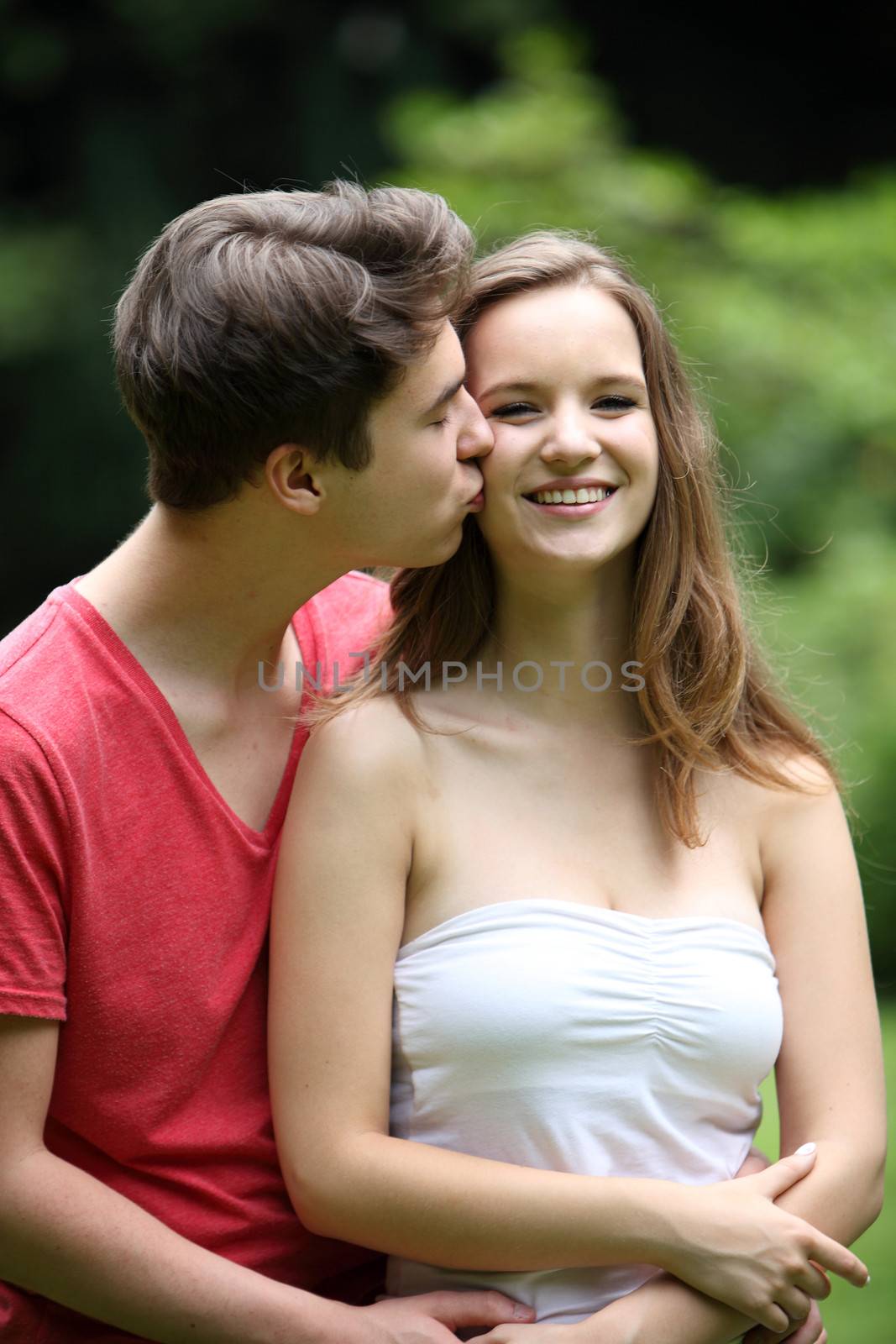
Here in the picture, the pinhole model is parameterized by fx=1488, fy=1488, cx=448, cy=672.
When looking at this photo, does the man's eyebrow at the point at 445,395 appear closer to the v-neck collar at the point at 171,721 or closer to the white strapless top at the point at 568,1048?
the v-neck collar at the point at 171,721

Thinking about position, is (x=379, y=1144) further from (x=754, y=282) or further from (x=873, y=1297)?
(x=754, y=282)

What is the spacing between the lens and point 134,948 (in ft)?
6.73

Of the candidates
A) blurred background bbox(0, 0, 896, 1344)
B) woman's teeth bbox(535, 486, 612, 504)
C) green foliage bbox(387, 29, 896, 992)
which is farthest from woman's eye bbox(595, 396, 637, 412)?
blurred background bbox(0, 0, 896, 1344)

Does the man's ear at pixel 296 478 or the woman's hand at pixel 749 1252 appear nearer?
the woman's hand at pixel 749 1252

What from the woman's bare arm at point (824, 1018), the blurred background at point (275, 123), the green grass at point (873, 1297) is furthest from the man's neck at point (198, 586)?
the blurred background at point (275, 123)

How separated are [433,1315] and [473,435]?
1243mm

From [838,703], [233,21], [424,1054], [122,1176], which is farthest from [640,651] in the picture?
[233,21]

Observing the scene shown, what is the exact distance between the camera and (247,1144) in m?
2.13

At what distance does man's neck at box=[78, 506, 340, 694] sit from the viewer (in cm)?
213

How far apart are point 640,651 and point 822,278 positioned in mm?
4971

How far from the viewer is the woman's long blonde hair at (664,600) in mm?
2318

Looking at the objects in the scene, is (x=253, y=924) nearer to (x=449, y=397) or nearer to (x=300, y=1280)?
(x=300, y=1280)

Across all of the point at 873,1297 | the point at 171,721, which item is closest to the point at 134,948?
the point at 171,721

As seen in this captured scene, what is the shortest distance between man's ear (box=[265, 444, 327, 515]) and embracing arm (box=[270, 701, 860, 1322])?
13.4 inches
